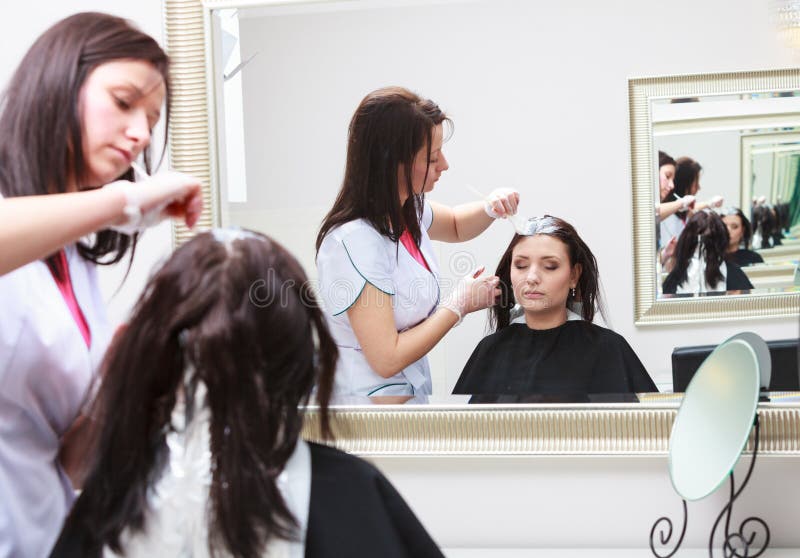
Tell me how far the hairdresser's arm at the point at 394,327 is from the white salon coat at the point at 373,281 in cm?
1

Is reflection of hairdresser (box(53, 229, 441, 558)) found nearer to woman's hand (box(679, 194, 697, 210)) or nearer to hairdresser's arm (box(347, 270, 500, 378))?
hairdresser's arm (box(347, 270, 500, 378))

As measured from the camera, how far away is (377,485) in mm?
880

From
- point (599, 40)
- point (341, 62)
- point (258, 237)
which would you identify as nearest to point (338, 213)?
point (341, 62)

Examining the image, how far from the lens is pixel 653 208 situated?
1517mm

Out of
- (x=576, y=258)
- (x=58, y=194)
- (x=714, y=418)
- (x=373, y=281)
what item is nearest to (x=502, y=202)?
(x=576, y=258)

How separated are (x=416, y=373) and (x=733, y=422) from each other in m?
0.54

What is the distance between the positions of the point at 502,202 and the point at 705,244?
356mm

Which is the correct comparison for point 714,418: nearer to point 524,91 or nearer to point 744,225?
point 744,225

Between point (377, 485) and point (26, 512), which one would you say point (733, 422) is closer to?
point (377, 485)

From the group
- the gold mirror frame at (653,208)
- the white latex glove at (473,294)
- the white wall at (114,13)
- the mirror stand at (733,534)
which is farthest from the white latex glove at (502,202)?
the white wall at (114,13)

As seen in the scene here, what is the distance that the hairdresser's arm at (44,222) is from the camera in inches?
34.9

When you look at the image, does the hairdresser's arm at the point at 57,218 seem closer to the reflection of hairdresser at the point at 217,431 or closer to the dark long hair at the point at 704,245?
the reflection of hairdresser at the point at 217,431

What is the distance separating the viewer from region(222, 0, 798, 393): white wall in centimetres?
149

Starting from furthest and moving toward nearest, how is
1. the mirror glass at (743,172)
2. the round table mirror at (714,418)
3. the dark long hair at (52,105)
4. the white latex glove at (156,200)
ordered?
1. the mirror glass at (743,172)
2. the round table mirror at (714,418)
3. the dark long hair at (52,105)
4. the white latex glove at (156,200)
